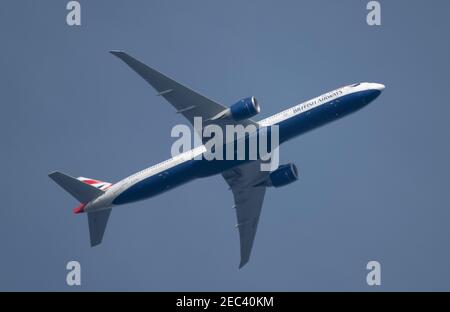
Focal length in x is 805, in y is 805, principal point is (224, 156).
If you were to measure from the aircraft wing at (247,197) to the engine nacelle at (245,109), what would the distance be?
25.7 ft

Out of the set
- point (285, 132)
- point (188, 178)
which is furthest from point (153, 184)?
point (285, 132)

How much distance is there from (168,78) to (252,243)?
1969 cm

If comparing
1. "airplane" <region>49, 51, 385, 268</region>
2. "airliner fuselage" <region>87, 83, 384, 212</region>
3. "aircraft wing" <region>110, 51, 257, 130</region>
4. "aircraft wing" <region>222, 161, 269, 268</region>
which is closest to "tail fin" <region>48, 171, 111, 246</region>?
"airplane" <region>49, 51, 385, 268</region>

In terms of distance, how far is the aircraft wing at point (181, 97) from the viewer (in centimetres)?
6379

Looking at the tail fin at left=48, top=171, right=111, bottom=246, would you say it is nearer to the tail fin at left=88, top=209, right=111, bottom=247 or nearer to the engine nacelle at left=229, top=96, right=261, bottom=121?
the tail fin at left=88, top=209, right=111, bottom=247

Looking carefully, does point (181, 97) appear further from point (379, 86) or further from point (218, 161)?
point (379, 86)

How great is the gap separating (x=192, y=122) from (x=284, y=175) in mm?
9560

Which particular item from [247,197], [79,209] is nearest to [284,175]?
[247,197]

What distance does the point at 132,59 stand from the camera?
2452 inches

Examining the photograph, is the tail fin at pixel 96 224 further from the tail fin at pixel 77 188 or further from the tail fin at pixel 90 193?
the tail fin at pixel 77 188

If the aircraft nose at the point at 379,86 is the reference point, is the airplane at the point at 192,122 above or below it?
below

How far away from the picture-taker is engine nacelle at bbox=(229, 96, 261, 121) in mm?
64000

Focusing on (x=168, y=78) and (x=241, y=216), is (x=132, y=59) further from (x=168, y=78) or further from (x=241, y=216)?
(x=241, y=216)

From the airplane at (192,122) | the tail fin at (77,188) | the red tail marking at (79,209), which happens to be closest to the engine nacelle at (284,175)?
the airplane at (192,122)
